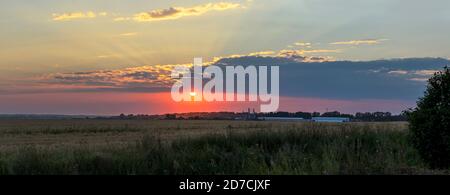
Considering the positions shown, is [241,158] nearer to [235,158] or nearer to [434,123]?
[235,158]

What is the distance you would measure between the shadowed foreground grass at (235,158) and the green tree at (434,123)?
40cm

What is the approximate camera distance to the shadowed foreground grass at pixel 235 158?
10492 millimetres

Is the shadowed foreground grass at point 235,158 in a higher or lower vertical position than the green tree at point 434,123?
lower

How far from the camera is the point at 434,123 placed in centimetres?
1092

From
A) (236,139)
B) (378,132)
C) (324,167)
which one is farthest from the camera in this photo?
(378,132)

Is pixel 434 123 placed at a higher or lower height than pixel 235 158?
higher

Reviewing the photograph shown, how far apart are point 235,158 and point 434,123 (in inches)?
182

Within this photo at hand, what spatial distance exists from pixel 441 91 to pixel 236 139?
6.34m

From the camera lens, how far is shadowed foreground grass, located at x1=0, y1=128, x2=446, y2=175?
1049 cm

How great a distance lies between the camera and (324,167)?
9.89 m

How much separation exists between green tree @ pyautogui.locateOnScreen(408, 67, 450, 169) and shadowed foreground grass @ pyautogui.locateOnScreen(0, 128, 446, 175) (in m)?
0.40

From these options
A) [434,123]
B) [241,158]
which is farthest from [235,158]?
[434,123]
